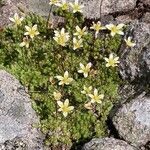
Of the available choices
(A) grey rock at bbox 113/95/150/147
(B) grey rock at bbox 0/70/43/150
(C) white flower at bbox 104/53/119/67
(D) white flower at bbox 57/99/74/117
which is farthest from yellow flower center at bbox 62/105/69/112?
(C) white flower at bbox 104/53/119/67

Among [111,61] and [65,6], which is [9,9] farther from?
[111,61]

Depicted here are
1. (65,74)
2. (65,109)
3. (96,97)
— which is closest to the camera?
(65,109)

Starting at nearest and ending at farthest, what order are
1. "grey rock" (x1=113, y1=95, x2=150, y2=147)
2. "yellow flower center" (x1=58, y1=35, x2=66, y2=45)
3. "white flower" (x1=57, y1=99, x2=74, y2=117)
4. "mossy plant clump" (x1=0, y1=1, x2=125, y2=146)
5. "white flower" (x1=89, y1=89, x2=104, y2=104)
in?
"grey rock" (x1=113, y1=95, x2=150, y2=147) < "white flower" (x1=57, y1=99, x2=74, y2=117) < "white flower" (x1=89, y1=89, x2=104, y2=104) < "mossy plant clump" (x1=0, y1=1, x2=125, y2=146) < "yellow flower center" (x1=58, y1=35, x2=66, y2=45)

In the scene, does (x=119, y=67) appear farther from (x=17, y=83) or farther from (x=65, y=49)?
(x=17, y=83)

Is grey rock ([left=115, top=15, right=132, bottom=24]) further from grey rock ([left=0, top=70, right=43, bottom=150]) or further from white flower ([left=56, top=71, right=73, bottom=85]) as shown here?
grey rock ([left=0, top=70, right=43, bottom=150])

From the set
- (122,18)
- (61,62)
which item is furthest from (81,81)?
(122,18)

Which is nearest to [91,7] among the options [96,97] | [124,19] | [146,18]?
[124,19]

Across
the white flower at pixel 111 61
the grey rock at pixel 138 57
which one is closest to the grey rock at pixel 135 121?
the grey rock at pixel 138 57
